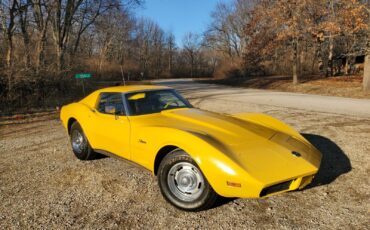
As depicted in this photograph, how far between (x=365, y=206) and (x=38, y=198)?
3.82 meters

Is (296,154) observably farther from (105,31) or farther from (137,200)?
(105,31)

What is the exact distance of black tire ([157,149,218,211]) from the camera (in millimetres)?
3088

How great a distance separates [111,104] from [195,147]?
195 cm

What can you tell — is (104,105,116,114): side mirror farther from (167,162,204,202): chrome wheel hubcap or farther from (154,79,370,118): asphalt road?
(154,79,370,118): asphalt road

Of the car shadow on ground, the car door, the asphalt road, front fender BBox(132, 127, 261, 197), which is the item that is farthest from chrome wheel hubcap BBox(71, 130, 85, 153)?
the asphalt road

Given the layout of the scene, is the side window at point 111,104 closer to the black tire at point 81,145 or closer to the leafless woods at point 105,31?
the black tire at point 81,145

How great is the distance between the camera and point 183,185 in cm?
324

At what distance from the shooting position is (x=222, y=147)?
10.1 ft

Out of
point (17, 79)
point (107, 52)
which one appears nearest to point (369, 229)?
point (17, 79)

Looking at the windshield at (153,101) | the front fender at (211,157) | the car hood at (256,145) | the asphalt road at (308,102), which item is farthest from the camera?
the asphalt road at (308,102)

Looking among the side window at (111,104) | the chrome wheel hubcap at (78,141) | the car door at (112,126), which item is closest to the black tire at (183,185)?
the car door at (112,126)

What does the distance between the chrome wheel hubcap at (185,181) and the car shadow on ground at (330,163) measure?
1.53m

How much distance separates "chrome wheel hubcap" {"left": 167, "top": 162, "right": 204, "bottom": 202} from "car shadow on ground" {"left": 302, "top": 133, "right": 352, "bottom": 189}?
5.02 feet

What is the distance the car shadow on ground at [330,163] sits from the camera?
3.95 m
